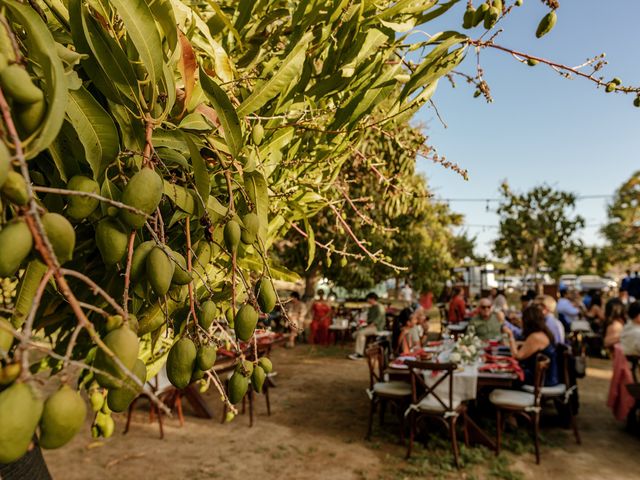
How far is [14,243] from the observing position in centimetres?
37

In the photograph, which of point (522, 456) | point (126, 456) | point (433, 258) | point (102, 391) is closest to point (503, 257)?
point (433, 258)

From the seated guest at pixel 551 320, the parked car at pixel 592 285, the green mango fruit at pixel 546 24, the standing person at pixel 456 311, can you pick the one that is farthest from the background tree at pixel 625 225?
the green mango fruit at pixel 546 24

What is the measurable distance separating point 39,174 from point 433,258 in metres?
10.8

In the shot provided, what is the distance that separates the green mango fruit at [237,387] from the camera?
71 cm

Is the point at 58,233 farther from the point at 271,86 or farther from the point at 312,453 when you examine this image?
the point at 312,453

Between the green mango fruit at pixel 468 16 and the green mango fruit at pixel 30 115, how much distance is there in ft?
2.58

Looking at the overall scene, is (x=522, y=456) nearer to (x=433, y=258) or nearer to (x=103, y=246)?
(x=103, y=246)

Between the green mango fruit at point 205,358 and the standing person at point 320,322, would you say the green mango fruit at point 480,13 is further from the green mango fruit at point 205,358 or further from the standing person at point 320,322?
the standing person at point 320,322

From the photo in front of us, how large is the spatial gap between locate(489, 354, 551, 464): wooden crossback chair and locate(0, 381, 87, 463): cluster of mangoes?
4.99 m

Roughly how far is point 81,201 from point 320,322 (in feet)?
36.3

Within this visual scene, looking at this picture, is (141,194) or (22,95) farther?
(141,194)

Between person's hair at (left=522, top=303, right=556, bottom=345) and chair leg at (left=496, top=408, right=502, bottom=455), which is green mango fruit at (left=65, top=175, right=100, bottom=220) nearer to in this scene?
chair leg at (left=496, top=408, right=502, bottom=455)

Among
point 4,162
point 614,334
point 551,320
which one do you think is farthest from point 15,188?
point 614,334

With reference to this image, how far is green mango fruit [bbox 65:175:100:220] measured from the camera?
1.71 ft
